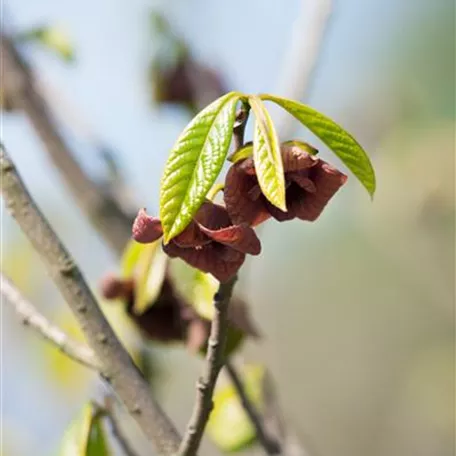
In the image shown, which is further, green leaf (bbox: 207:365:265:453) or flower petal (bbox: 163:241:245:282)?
green leaf (bbox: 207:365:265:453)

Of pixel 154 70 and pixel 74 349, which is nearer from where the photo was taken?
pixel 74 349

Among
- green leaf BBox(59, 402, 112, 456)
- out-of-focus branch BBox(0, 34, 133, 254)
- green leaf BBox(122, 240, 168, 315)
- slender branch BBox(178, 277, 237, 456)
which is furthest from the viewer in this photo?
out-of-focus branch BBox(0, 34, 133, 254)

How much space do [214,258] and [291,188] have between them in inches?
3.2

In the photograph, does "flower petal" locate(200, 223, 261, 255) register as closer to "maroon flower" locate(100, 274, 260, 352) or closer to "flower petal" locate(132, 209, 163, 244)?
"flower petal" locate(132, 209, 163, 244)

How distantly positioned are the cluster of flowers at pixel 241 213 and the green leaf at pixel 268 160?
0.06 feet

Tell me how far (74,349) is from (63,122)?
Answer: 116cm

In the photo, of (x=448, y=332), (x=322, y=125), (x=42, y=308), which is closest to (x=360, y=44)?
(x=448, y=332)

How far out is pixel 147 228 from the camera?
0.79 metres

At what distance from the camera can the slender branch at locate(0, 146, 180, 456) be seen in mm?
975

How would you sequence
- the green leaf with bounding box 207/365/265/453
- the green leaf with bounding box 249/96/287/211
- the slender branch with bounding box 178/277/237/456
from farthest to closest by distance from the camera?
the green leaf with bounding box 207/365/265/453, the slender branch with bounding box 178/277/237/456, the green leaf with bounding box 249/96/287/211

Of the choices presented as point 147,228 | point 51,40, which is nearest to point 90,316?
point 147,228

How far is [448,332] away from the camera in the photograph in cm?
552

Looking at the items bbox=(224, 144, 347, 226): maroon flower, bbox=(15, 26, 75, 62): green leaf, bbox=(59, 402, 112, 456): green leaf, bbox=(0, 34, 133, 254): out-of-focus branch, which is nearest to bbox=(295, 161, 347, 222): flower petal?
bbox=(224, 144, 347, 226): maroon flower

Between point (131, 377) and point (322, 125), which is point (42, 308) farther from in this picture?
point (322, 125)
